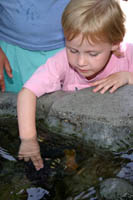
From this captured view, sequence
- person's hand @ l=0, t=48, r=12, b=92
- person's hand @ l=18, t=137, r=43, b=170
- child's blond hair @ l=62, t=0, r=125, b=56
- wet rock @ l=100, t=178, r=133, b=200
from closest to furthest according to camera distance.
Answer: wet rock @ l=100, t=178, r=133, b=200 < person's hand @ l=18, t=137, r=43, b=170 < child's blond hair @ l=62, t=0, r=125, b=56 < person's hand @ l=0, t=48, r=12, b=92

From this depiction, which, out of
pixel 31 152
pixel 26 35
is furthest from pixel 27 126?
pixel 26 35

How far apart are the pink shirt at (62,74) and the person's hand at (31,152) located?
1.29 ft

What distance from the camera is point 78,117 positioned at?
2305 mm

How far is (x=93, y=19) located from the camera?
2.29 m

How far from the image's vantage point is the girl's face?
7.60 ft

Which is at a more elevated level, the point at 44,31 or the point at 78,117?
the point at 44,31

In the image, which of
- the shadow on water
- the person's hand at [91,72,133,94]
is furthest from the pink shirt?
the shadow on water

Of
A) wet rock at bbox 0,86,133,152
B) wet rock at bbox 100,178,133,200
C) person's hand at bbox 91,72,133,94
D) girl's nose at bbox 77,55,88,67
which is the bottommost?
wet rock at bbox 100,178,133,200

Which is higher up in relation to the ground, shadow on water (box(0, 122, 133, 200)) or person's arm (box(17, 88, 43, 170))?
person's arm (box(17, 88, 43, 170))

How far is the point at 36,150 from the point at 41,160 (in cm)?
12

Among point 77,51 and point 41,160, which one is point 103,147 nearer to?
point 41,160

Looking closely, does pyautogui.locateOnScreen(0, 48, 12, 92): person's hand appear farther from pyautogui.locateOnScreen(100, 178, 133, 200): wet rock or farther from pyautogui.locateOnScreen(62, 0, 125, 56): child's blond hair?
pyautogui.locateOnScreen(100, 178, 133, 200): wet rock

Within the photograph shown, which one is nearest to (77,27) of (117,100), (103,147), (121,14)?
(121,14)

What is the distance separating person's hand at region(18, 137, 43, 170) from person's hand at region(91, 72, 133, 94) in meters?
0.61
